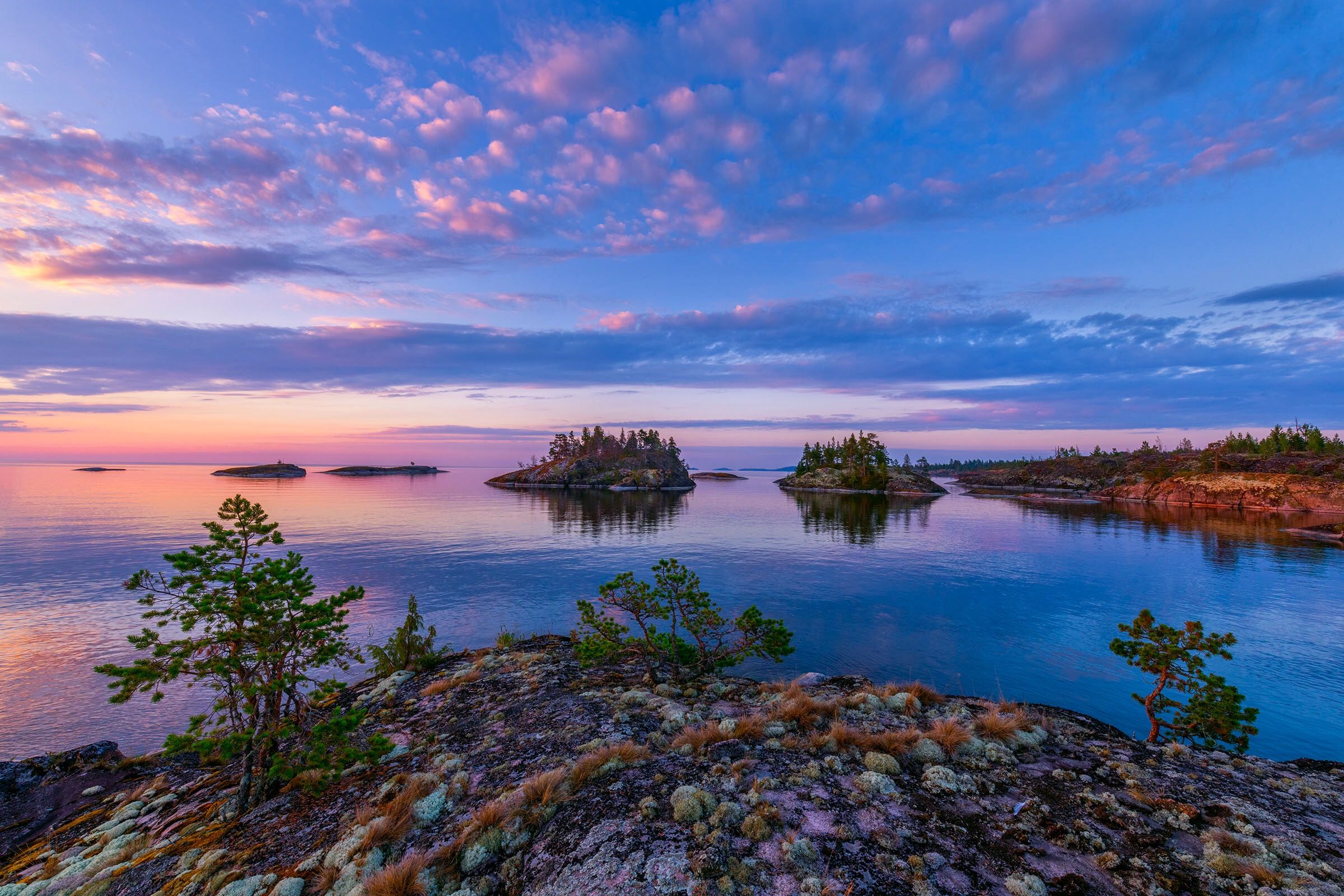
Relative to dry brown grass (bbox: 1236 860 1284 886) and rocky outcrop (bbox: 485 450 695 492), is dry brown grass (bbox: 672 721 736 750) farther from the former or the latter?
rocky outcrop (bbox: 485 450 695 492)

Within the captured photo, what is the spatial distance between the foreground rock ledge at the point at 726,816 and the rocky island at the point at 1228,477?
489 feet

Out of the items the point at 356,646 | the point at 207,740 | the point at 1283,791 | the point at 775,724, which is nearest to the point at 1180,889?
the point at 1283,791

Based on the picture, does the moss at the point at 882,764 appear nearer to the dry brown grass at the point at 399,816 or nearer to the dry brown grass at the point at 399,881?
the dry brown grass at the point at 399,881

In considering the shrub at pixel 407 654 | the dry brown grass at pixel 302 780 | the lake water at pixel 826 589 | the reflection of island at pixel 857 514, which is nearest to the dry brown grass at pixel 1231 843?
the lake water at pixel 826 589

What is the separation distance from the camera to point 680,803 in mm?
9086

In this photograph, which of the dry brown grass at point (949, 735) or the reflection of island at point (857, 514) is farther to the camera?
the reflection of island at point (857, 514)

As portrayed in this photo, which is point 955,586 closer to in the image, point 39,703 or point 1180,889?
point 1180,889

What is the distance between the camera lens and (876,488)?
6870 inches

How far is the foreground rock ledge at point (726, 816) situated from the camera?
7.70 meters

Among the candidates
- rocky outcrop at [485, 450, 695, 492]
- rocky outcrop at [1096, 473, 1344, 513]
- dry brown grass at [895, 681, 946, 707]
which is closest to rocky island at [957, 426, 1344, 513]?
rocky outcrop at [1096, 473, 1344, 513]

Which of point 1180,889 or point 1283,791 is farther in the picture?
point 1283,791

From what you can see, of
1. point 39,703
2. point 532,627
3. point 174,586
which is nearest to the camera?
point 174,586

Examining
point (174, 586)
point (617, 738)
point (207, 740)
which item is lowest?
point (617, 738)

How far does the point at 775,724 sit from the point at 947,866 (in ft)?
17.6
